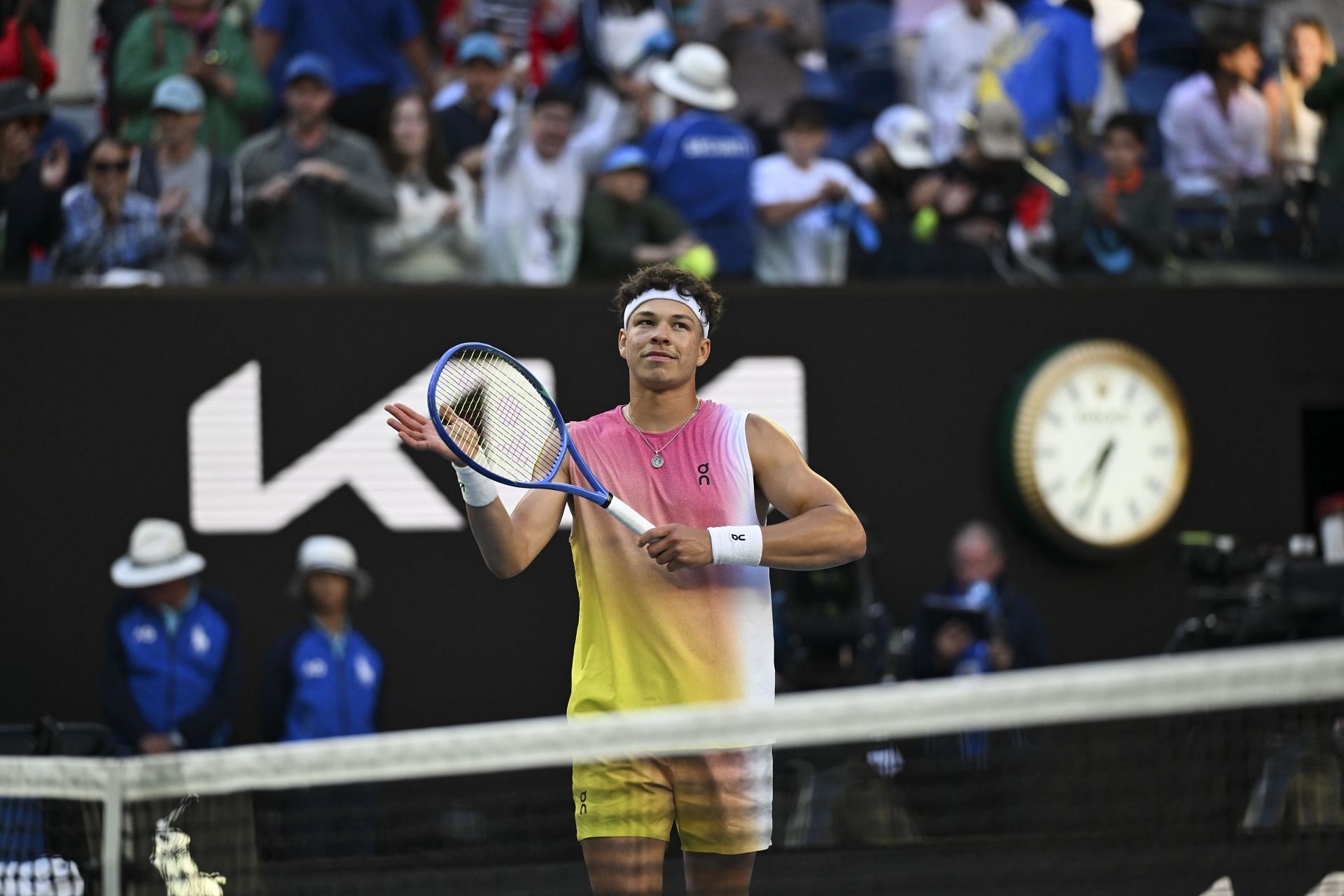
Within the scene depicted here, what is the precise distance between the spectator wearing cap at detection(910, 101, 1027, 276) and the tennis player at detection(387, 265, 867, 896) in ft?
17.7

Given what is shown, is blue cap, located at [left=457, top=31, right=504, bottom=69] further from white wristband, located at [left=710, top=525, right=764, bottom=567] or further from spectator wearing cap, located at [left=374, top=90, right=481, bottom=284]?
white wristband, located at [left=710, top=525, right=764, bottom=567]

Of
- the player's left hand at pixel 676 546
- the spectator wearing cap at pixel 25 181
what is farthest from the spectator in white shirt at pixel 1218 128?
the player's left hand at pixel 676 546

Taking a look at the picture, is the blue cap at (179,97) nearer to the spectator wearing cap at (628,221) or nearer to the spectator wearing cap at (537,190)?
the spectator wearing cap at (537,190)

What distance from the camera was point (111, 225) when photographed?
8.62 meters

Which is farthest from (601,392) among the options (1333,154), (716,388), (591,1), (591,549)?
(591,549)

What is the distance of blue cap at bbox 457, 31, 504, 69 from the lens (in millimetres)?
9359

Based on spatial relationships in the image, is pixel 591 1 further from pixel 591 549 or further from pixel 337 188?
pixel 591 549

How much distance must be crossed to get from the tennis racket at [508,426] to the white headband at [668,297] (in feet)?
0.91

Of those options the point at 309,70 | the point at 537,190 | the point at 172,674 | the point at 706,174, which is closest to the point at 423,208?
the point at 537,190

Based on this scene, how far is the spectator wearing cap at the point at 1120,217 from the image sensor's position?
9.69 m

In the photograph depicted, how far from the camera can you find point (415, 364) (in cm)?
909

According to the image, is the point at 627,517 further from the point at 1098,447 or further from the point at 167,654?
the point at 1098,447

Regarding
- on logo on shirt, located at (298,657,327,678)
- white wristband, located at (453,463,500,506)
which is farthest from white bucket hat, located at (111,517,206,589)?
white wristband, located at (453,463,500,506)

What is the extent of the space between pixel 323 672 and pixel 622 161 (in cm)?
284
